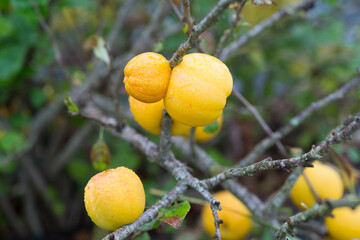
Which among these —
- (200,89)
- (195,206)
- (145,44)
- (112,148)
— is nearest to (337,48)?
(145,44)

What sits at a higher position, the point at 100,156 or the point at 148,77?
the point at 148,77

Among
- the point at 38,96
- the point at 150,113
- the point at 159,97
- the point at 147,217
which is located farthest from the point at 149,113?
the point at 38,96

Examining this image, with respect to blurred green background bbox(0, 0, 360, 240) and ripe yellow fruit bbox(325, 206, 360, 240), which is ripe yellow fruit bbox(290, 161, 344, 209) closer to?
ripe yellow fruit bbox(325, 206, 360, 240)

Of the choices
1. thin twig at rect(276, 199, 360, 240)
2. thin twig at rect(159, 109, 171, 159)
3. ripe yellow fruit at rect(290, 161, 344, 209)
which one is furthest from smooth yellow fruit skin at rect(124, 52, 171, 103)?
ripe yellow fruit at rect(290, 161, 344, 209)

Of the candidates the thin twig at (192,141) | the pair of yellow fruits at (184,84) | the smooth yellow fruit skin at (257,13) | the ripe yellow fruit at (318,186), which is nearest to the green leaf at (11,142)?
the thin twig at (192,141)

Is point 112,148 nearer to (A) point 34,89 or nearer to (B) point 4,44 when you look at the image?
(A) point 34,89

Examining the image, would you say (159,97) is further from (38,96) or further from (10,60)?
(38,96)

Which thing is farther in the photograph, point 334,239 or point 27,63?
point 27,63
